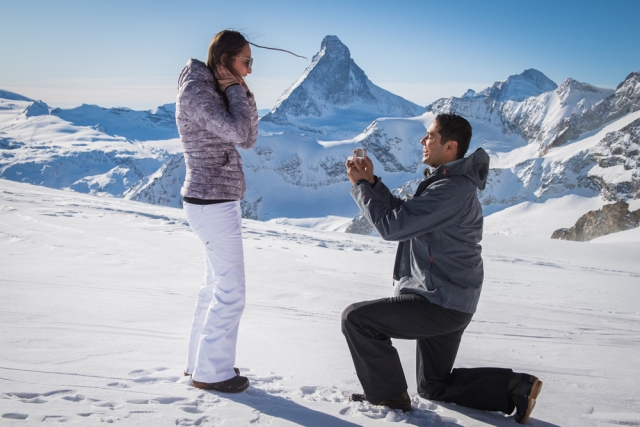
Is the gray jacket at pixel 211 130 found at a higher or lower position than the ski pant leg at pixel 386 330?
higher

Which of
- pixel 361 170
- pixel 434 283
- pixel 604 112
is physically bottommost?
pixel 434 283

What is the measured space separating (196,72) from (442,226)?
1.78 metres

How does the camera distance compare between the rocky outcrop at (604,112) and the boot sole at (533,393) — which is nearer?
the boot sole at (533,393)

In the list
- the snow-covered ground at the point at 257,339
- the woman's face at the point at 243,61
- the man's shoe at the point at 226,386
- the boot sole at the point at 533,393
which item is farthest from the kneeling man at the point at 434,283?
the woman's face at the point at 243,61

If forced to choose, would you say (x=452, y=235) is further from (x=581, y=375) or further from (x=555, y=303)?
(x=555, y=303)

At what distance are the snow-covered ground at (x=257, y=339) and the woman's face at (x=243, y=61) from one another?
2047 millimetres

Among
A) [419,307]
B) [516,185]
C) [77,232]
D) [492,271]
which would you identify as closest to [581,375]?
[419,307]

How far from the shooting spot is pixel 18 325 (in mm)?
3912

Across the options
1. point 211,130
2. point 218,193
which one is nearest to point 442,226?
point 218,193

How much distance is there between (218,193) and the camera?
303 centimetres

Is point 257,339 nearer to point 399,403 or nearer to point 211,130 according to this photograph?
point 399,403

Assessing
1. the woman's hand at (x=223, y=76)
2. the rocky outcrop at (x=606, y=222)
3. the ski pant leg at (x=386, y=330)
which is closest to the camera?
the ski pant leg at (x=386, y=330)

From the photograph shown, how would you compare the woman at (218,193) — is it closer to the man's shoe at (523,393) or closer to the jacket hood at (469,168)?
the jacket hood at (469,168)

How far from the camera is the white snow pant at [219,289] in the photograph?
3.04 metres
